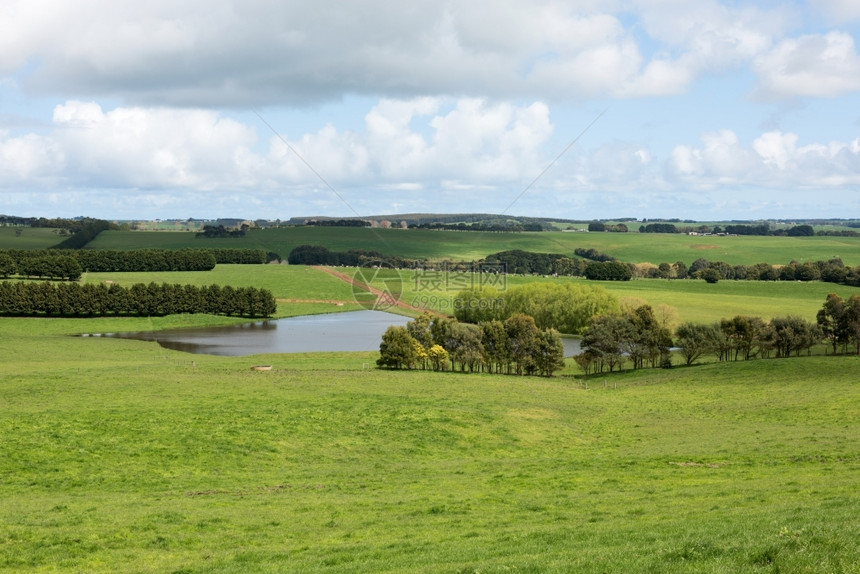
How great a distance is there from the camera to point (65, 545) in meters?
19.3

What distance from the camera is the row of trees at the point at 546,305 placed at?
110 metres

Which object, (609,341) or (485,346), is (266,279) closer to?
(485,346)

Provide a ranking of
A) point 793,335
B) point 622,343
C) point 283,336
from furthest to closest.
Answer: point 283,336, point 793,335, point 622,343

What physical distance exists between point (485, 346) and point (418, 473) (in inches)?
1733

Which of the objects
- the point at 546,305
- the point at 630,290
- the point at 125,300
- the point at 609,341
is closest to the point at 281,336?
the point at 125,300

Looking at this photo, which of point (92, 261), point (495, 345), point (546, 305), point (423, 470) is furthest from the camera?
point (92, 261)

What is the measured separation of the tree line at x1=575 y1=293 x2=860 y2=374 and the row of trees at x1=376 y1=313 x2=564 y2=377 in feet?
13.7

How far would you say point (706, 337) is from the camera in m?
77.6

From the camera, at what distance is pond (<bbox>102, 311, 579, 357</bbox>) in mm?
90062

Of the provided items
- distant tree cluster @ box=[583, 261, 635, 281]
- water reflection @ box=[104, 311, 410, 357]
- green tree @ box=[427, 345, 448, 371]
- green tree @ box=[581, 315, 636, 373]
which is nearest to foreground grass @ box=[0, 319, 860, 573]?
green tree @ box=[427, 345, 448, 371]

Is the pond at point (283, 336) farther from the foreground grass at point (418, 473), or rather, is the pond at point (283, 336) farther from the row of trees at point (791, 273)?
the row of trees at point (791, 273)

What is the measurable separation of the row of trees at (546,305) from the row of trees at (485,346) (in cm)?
3310

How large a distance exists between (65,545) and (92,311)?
4131 inches

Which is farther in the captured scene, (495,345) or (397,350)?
(495,345)
